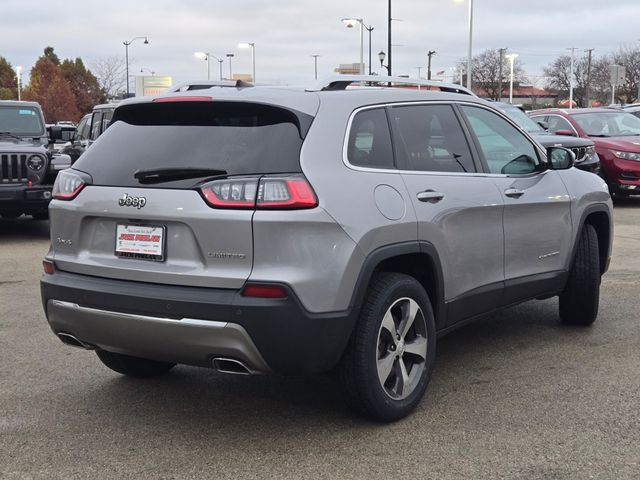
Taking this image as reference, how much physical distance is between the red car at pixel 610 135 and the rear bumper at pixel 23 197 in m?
8.96

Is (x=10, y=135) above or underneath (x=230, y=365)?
above

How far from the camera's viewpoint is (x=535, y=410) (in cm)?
436

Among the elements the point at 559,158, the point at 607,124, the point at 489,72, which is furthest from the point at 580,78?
the point at 559,158

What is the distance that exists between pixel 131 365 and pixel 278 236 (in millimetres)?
1769

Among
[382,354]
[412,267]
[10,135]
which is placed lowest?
[382,354]

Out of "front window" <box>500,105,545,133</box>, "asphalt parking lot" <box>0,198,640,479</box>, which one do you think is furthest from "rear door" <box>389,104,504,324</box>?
"front window" <box>500,105,545,133</box>

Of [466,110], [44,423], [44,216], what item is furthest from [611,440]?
[44,216]

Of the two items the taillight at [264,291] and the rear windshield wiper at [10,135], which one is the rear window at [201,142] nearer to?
the taillight at [264,291]

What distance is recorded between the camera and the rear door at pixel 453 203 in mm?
4406

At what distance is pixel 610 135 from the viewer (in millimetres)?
15055

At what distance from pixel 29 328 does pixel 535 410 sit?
3.88 metres

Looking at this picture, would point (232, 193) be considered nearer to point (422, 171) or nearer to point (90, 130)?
point (422, 171)

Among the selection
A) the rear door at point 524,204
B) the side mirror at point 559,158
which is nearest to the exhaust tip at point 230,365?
the rear door at point 524,204

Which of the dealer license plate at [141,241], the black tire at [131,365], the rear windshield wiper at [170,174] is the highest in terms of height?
the rear windshield wiper at [170,174]
